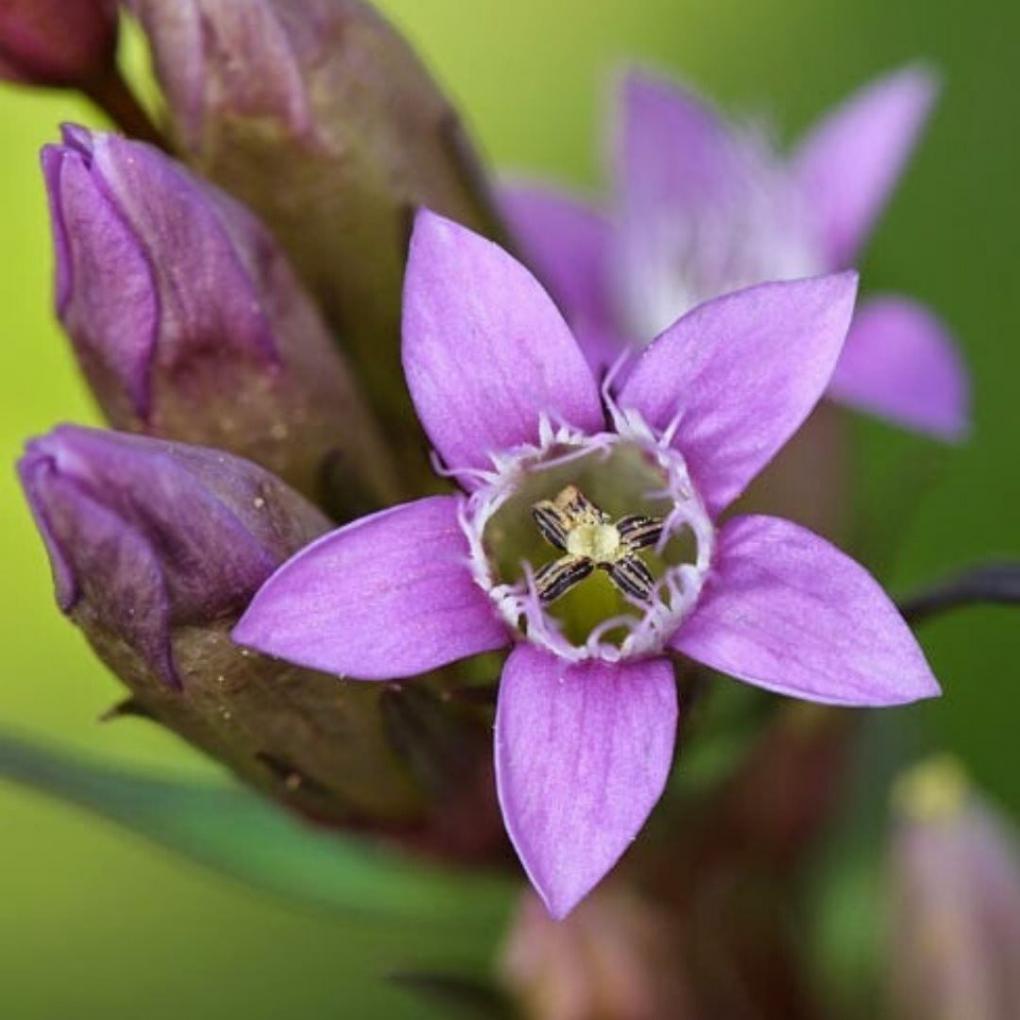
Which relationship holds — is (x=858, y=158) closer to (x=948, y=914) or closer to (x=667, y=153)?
(x=667, y=153)

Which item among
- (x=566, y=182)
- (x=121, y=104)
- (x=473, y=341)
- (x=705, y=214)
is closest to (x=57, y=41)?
(x=121, y=104)

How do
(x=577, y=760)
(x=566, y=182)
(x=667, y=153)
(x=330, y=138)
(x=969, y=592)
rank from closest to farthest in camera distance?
(x=577, y=760), (x=969, y=592), (x=330, y=138), (x=667, y=153), (x=566, y=182)

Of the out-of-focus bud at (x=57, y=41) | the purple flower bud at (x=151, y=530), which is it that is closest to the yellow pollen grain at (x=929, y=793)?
the purple flower bud at (x=151, y=530)

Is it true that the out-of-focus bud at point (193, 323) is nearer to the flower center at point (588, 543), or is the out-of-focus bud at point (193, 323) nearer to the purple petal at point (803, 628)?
the flower center at point (588, 543)

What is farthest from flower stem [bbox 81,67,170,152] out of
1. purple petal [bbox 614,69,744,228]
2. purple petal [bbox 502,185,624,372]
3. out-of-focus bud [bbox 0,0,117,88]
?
purple petal [bbox 614,69,744,228]

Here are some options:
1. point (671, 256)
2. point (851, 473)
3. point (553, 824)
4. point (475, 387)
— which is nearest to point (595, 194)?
point (671, 256)

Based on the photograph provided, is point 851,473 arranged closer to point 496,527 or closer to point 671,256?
point 671,256
